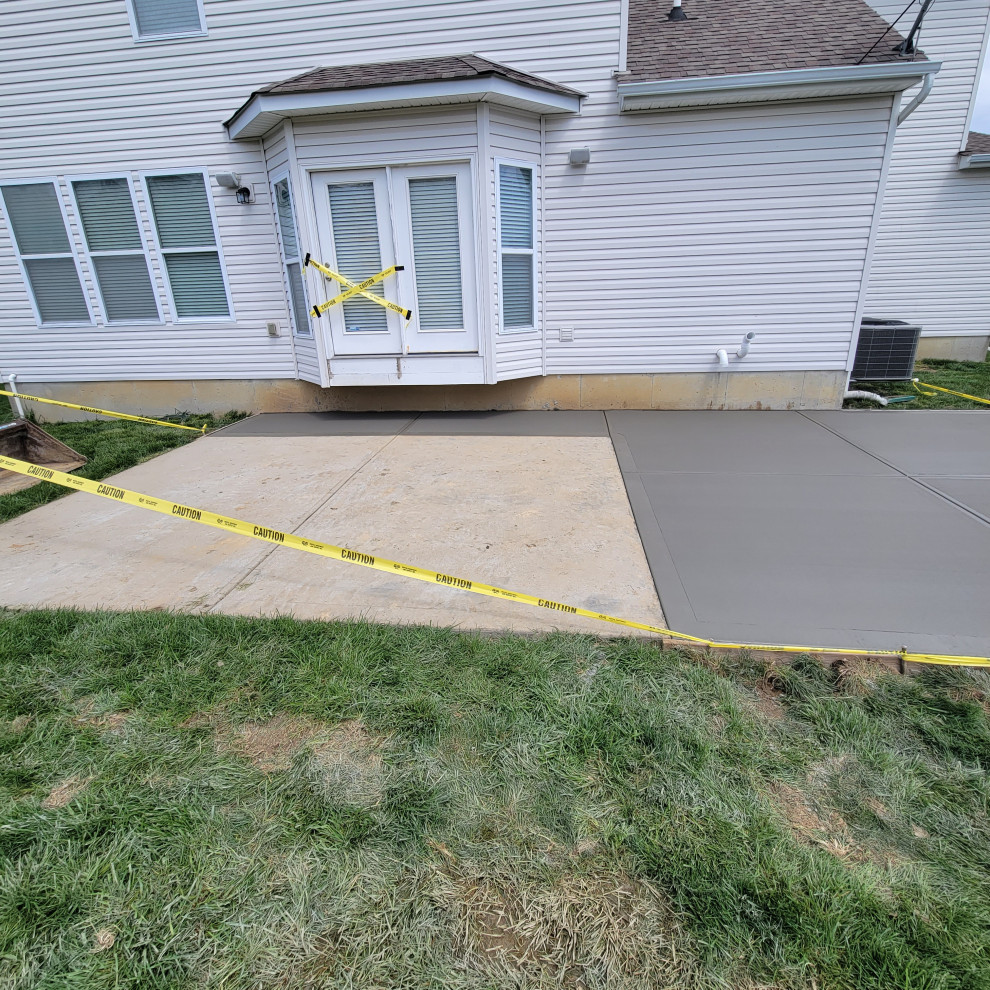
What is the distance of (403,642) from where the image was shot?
106 inches

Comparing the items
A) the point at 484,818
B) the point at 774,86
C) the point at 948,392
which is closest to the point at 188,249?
the point at 774,86

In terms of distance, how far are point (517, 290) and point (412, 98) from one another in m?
2.04

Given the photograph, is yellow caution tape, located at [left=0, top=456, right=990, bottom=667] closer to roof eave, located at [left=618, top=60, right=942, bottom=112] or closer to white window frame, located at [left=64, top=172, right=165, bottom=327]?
white window frame, located at [left=64, top=172, right=165, bottom=327]

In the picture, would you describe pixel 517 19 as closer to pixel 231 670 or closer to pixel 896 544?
pixel 896 544

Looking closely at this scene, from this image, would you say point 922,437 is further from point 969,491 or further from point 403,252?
point 403,252

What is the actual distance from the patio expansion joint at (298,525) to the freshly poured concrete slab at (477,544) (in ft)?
0.10

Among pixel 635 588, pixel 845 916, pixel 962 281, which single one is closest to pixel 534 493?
pixel 635 588

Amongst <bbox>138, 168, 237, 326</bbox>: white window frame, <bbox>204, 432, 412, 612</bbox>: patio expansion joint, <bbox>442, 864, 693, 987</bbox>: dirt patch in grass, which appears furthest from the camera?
<bbox>138, 168, 237, 326</bbox>: white window frame

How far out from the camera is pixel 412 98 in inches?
215

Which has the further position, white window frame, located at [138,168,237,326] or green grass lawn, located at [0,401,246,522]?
white window frame, located at [138,168,237,326]

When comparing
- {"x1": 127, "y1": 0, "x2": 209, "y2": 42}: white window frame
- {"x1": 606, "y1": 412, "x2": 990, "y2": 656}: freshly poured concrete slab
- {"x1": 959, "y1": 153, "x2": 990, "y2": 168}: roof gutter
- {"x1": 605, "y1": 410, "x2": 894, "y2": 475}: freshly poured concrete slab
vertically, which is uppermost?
{"x1": 127, "y1": 0, "x2": 209, "y2": 42}: white window frame

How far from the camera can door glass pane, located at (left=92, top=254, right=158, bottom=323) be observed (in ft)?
23.4

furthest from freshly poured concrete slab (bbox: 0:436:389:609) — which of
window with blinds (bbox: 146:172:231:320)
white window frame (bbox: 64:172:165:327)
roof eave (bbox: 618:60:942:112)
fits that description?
roof eave (bbox: 618:60:942:112)

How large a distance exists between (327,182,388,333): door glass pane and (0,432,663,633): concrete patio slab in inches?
69.2
